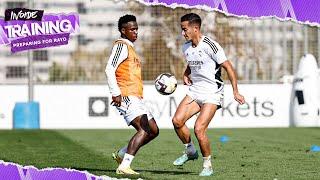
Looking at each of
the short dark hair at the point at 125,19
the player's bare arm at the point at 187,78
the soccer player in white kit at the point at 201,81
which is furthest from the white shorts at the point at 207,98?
the short dark hair at the point at 125,19

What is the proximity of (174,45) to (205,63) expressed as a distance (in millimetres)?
15050

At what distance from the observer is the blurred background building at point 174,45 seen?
87.9 feet

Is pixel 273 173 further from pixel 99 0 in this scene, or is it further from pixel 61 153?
pixel 99 0

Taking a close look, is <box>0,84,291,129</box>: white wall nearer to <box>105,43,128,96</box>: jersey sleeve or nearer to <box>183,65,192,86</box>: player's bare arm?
<box>183,65,192,86</box>: player's bare arm

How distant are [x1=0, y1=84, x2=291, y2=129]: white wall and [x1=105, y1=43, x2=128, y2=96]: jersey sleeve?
46.3 ft

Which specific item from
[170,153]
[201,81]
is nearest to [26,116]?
[170,153]

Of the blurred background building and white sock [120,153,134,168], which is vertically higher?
the blurred background building

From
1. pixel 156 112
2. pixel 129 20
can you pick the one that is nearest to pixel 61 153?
pixel 129 20

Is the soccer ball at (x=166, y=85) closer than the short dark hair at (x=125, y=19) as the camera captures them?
No

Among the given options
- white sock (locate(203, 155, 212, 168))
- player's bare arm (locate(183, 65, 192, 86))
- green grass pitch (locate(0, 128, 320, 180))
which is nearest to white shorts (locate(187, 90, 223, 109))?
player's bare arm (locate(183, 65, 192, 86))

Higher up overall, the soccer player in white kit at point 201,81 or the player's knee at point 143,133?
the soccer player in white kit at point 201,81

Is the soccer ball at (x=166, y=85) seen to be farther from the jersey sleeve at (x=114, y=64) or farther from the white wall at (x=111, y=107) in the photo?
the white wall at (x=111, y=107)

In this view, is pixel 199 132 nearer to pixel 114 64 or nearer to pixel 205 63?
pixel 205 63

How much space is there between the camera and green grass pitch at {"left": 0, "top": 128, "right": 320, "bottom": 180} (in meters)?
12.2
